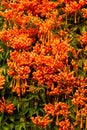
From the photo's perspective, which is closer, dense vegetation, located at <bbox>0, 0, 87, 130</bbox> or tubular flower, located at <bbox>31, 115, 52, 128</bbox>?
tubular flower, located at <bbox>31, 115, 52, 128</bbox>

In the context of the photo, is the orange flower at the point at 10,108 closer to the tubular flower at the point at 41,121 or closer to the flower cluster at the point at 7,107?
the flower cluster at the point at 7,107

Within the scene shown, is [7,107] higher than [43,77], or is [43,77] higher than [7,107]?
[43,77]

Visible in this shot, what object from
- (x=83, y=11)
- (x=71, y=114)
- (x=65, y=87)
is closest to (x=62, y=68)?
(x=65, y=87)

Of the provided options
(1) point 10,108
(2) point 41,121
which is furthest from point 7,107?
(2) point 41,121

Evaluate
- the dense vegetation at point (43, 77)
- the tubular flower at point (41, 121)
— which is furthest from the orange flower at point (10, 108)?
the tubular flower at point (41, 121)

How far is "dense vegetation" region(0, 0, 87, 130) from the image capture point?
11.9 ft

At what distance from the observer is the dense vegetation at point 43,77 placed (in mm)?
3627

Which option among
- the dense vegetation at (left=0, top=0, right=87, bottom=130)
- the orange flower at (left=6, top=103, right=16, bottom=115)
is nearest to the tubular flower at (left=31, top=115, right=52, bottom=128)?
the dense vegetation at (left=0, top=0, right=87, bottom=130)

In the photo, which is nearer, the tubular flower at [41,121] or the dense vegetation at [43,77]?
the tubular flower at [41,121]

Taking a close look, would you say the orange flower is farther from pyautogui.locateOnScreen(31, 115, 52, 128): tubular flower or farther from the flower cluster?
pyautogui.locateOnScreen(31, 115, 52, 128): tubular flower

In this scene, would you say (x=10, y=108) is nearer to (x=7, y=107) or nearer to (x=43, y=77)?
(x=7, y=107)

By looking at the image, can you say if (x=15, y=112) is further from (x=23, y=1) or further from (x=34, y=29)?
(x=23, y=1)

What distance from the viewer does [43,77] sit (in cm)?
368

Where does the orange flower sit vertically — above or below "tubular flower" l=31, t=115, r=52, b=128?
above
